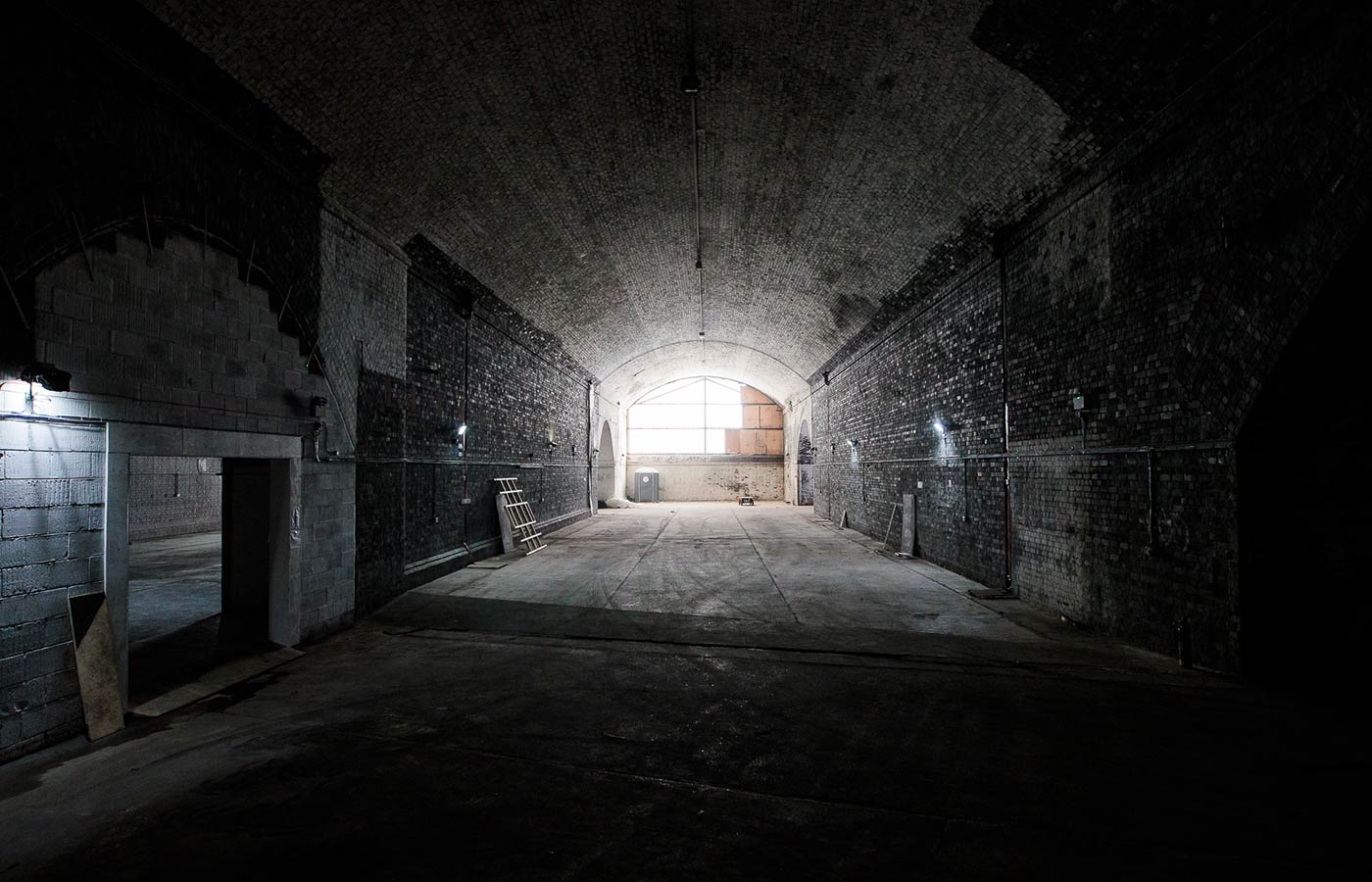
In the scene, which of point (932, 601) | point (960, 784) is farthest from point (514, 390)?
point (960, 784)

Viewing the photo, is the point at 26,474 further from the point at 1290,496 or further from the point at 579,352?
the point at 579,352

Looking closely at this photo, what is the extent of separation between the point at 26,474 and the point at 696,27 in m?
6.13

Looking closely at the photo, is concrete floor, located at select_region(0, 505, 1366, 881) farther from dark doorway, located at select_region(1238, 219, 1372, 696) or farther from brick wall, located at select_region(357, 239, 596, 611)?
brick wall, located at select_region(357, 239, 596, 611)

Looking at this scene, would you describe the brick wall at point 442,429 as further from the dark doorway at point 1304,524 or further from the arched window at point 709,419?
the arched window at point 709,419

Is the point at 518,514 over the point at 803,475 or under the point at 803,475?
under

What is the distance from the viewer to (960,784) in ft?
10.5

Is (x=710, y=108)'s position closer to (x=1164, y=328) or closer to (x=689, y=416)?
(x=1164, y=328)

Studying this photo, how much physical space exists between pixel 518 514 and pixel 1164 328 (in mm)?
10173

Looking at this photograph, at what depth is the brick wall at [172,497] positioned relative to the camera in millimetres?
13133

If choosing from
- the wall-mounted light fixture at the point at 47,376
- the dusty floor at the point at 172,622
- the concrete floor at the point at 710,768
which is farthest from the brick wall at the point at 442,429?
the wall-mounted light fixture at the point at 47,376

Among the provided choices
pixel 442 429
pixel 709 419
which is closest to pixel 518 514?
pixel 442 429

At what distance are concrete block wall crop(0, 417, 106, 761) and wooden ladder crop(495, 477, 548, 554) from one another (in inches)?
292

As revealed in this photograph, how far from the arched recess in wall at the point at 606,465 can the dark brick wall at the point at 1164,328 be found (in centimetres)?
1648

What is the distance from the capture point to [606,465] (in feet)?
79.9
